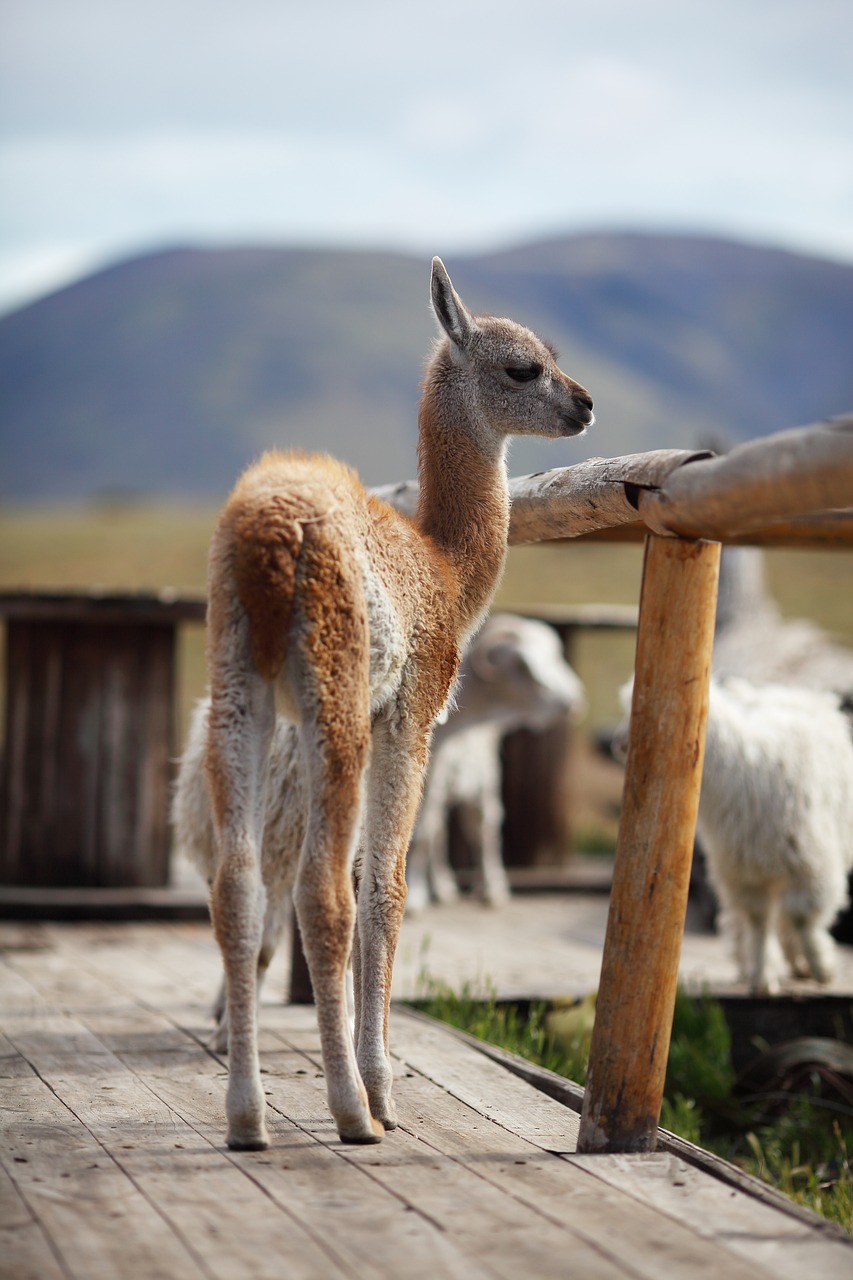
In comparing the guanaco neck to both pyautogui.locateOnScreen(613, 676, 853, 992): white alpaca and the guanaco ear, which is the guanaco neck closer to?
the guanaco ear

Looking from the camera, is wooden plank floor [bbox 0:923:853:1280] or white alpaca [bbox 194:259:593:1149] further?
white alpaca [bbox 194:259:593:1149]

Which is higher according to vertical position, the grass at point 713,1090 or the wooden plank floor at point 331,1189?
the wooden plank floor at point 331,1189

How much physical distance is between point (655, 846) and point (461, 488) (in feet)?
3.88

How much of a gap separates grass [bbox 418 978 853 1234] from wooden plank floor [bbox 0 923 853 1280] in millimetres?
758

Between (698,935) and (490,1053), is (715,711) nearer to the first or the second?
(490,1053)

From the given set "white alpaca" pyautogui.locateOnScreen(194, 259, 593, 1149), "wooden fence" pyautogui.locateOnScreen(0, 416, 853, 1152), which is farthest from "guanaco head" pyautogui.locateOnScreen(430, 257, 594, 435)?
"wooden fence" pyautogui.locateOnScreen(0, 416, 853, 1152)

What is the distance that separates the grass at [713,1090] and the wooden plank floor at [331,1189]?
2.49 ft

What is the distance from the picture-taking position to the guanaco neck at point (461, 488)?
3.93 meters

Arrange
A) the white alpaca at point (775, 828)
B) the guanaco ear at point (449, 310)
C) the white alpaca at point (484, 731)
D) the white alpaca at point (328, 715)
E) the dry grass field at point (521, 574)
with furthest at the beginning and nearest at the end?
the dry grass field at point (521, 574) < the white alpaca at point (484, 731) < the white alpaca at point (775, 828) < the guanaco ear at point (449, 310) < the white alpaca at point (328, 715)

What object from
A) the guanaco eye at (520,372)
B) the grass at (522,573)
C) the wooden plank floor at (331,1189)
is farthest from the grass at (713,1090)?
the grass at (522,573)

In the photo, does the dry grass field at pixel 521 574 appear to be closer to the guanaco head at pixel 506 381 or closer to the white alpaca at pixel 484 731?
the white alpaca at pixel 484 731

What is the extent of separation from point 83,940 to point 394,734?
3895 millimetres

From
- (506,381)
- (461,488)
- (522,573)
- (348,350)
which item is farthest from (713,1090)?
(348,350)

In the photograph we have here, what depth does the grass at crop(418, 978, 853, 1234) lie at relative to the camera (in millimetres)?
5082
